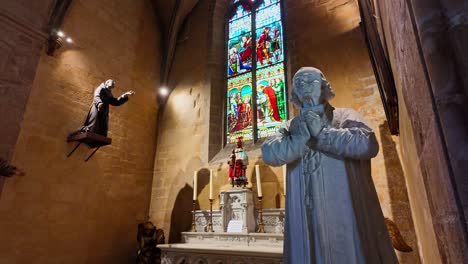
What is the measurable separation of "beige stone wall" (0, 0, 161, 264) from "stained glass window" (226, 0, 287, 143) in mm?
1888

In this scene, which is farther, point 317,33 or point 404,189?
point 317,33

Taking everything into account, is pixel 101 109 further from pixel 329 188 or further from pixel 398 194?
pixel 398 194

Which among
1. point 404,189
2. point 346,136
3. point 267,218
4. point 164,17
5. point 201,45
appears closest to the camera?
point 346,136

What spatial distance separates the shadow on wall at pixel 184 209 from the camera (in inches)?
190

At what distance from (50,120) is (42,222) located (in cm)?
146

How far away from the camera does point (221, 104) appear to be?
562 cm

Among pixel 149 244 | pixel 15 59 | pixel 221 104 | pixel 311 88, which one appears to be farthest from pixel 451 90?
pixel 221 104

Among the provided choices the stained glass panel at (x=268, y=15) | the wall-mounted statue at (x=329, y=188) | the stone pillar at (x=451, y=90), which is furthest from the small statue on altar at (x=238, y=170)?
the stone pillar at (x=451, y=90)

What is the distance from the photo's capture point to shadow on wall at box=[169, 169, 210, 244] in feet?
15.8

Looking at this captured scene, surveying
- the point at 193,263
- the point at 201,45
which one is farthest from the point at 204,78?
the point at 193,263

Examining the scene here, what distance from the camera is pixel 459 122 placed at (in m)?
0.72

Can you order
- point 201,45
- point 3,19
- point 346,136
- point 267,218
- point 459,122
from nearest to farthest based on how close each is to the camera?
point 459,122 → point 346,136 → point 3,19 → point 267,218 → point 201,45

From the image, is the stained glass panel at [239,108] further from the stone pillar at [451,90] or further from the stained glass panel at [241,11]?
the stone pillar at [451,90]

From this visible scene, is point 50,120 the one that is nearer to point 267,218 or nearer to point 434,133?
point 267,218
